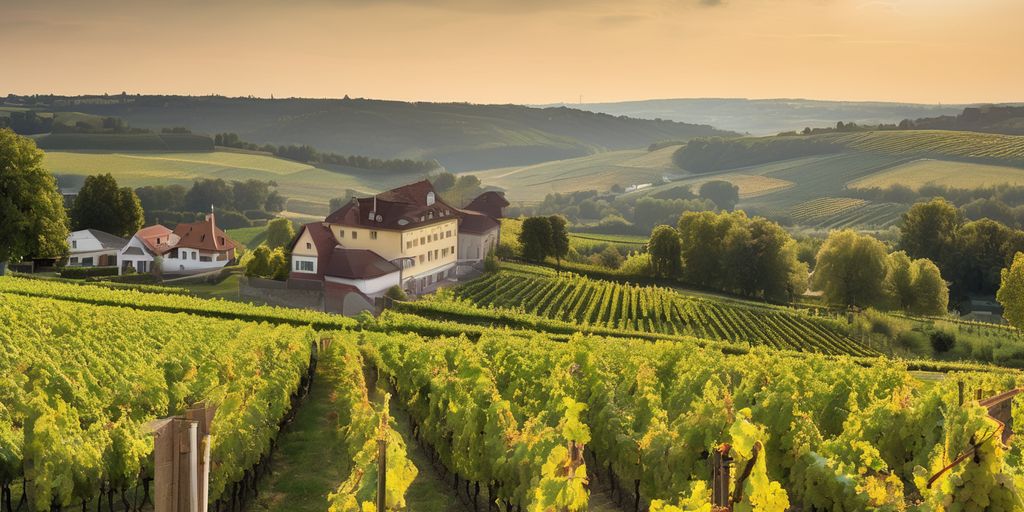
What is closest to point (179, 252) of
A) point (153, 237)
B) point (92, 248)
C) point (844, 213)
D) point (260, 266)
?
point (153, 237)

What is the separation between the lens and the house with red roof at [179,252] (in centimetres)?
7444

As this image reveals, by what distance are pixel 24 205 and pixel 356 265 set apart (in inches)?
804

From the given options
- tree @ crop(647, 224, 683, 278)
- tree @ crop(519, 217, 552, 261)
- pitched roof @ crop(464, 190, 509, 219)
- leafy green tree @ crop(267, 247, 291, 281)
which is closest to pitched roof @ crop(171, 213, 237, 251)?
leafy green tree @ crop(267, 247, 291, 281)

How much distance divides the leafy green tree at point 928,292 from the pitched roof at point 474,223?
116 ft

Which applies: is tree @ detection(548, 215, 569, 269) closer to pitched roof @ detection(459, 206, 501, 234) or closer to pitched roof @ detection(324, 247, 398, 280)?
pitched roof @ detection(459, 206, 501, 234)

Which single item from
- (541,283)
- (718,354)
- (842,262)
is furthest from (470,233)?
(718,354)

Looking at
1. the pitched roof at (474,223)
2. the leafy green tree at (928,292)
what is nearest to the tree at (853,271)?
the leafy green tree at (928,292)

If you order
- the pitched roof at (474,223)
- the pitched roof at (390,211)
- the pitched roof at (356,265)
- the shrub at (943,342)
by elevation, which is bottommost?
the shrub at (943,342)

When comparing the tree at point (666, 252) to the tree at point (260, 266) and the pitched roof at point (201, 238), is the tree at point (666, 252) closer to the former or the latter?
the tree at point (260, 266)

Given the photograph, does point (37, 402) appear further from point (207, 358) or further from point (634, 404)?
point (634, 404)

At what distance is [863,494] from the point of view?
13.5 metres

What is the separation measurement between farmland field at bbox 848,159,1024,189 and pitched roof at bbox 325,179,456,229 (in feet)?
427

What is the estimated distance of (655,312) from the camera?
59688 mm

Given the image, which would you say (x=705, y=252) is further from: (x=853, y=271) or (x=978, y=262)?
(x=978, y=262)
